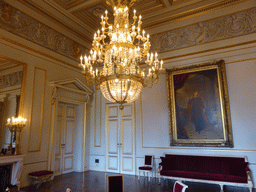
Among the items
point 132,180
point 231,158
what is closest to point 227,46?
point 231,158

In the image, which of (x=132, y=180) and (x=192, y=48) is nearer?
(x=132, y=180)

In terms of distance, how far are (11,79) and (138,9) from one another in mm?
4252

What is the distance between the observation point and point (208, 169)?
499 cm

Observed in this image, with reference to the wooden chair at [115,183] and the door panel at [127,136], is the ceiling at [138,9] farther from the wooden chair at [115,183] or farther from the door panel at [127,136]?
the wooden chair at [115,183]

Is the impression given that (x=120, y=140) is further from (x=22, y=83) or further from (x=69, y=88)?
(x=22, y=83)

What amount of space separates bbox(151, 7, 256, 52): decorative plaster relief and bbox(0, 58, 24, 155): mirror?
430cm

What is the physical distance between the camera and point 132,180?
5.52 meters

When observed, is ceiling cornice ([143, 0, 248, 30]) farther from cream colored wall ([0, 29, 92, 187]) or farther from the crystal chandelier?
cream colored wall ([0, 29, 92, 187])

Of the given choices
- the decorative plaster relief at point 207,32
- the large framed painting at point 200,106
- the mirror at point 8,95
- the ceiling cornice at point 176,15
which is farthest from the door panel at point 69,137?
the ceiling cornice at point 176,15

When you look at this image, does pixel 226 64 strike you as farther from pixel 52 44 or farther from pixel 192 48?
pixel 52 44

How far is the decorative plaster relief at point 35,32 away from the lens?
15.5ft

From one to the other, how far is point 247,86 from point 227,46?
1.29 m

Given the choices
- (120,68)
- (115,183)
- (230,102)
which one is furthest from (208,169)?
(120,68)

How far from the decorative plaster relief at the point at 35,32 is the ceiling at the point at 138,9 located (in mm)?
412
